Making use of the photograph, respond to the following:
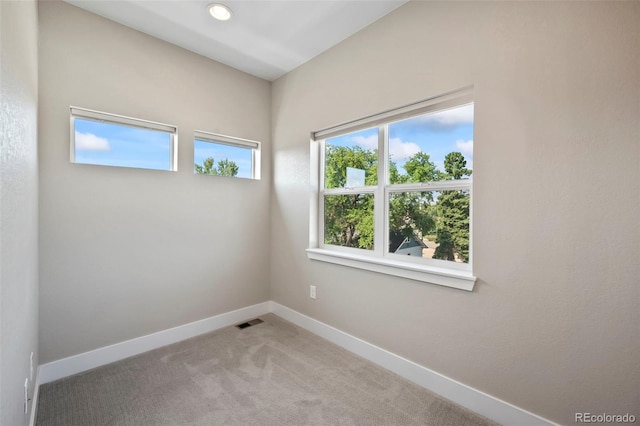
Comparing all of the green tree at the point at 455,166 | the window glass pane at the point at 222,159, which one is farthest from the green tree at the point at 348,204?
the window glass pane at the point at 222,159

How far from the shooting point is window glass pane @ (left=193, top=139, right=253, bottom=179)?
2754 millimetres

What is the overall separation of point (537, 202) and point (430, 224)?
67 centimetres

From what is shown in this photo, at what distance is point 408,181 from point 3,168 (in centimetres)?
214

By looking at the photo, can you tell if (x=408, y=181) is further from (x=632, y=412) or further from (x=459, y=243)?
(x=632, y=412)

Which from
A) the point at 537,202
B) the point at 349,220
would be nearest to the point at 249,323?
the point at 349,220

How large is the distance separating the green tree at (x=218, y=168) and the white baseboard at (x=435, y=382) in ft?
5.80

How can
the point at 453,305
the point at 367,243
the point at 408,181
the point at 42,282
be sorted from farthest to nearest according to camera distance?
the point at 367,243 < the point at 408,181 < the point at 42,282 < the point at 453,305

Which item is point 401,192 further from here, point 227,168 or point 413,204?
point 227,168

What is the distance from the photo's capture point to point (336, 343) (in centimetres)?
253

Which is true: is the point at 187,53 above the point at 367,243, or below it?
above

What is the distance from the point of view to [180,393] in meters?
1.86

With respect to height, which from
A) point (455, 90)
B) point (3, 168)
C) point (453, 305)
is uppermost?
point (455, 90)

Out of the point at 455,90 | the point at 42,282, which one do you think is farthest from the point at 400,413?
the point at 42,282

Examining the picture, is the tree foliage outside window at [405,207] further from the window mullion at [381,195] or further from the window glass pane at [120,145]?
the window glass pane at [120,145]
